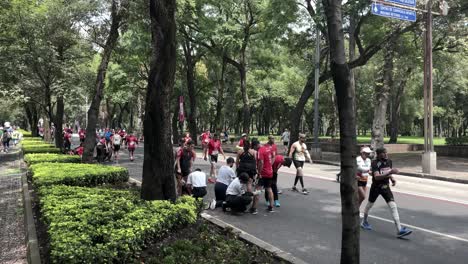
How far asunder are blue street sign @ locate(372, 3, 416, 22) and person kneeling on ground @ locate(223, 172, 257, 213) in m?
7.34

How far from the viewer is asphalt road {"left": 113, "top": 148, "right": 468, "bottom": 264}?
6672mm

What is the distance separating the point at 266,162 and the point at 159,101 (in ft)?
11.6

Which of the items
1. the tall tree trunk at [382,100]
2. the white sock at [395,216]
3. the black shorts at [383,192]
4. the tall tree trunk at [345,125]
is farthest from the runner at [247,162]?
the tall tree trunk at [382,100]

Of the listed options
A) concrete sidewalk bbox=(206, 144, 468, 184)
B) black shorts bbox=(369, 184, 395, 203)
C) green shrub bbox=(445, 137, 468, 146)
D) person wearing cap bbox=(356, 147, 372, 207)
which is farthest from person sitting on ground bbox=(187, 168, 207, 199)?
green shrub bbox=(445, 137, 468, 146)

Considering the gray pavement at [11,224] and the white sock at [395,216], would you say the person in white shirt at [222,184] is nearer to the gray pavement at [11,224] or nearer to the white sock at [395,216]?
the white sock at [395,216]

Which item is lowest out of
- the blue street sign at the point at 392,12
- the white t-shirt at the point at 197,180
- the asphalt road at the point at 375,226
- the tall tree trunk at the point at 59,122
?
the asphalt road at the point at 375,226

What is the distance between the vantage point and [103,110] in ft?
197

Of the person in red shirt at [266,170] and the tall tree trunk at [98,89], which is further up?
the tall tree trunk at [98,89]

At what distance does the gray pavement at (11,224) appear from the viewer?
6.40m

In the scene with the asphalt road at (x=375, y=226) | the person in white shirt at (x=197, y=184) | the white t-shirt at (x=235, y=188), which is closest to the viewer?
the asphalt road at (x=375, y=226)

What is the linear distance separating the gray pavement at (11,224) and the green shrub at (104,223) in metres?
0.63

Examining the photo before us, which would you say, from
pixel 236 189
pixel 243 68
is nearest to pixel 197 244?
pixel 236 189

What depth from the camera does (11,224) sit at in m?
8.23

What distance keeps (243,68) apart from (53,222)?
28.9 meters
